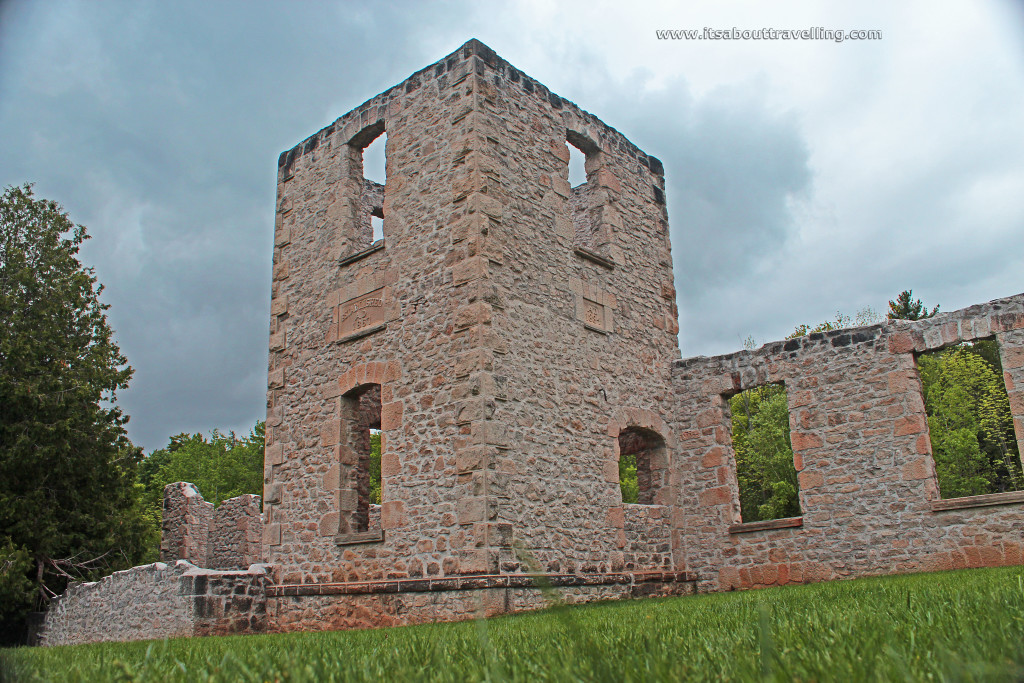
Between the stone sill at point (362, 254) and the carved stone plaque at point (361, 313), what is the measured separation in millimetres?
607

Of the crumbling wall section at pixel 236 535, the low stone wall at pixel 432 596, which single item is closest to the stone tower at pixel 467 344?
the low stone wall at pixel 432 596

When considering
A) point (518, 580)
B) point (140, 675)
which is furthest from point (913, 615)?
point (518, 580)

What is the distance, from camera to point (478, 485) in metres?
8.76

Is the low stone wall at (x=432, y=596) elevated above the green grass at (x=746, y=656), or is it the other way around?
the green grass at (x=746, y=656)

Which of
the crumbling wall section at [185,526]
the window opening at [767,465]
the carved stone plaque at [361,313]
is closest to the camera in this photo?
the carved stone plaque at [361,313]

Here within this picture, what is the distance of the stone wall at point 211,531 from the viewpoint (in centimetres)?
1609

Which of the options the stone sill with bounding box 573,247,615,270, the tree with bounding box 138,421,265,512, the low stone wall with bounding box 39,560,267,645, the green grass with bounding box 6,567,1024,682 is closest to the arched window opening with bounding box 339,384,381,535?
the low stone wall with bounding box 39,560,267,645

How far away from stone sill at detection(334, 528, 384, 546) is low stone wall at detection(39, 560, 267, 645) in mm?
1509

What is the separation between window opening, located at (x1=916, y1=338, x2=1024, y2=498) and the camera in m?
22.9

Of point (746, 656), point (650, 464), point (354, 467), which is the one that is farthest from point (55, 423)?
point (746, 656)

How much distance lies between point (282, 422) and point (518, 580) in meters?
4.82

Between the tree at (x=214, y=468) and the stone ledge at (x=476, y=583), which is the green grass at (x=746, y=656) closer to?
the stone ledge at (x=476, y=583)

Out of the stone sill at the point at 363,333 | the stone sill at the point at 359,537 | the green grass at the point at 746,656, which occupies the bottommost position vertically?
the green grass at the point at 746,656

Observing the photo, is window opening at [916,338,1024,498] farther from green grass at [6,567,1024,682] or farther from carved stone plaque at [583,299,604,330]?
green grass at [6,567,1024,682]
